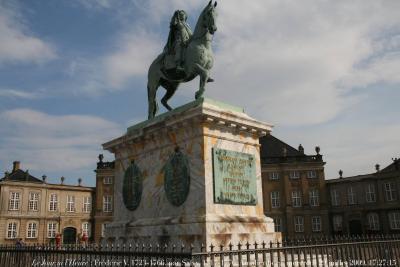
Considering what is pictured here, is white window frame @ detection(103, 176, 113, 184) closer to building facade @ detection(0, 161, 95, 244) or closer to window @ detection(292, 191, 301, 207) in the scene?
building facade @ detection(0, 161, 95, 244)

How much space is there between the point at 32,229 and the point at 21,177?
22.9 feet

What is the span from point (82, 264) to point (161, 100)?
5.14 m

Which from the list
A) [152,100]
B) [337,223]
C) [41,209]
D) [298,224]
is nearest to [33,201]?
[41,209]

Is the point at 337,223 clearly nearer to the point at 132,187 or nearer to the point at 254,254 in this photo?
the point at 132,187

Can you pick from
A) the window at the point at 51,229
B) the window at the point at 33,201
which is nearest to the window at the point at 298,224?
the window at the point at 51,229

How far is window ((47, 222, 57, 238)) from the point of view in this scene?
161ft

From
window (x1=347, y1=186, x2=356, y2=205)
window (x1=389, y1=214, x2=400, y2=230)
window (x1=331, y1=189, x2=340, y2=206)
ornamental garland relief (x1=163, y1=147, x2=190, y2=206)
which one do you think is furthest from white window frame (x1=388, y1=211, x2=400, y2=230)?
ornamental garland relief (x1=163, y1=147, x2=190, y2=206)

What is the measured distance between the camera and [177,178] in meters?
8.49

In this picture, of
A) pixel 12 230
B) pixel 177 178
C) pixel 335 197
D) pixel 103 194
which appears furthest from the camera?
pixel 103 194

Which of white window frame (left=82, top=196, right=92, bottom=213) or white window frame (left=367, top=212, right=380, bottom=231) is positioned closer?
white window frame (left=367, top=212, right=380, bottom=231)

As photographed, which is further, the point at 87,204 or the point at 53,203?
the point at 87,204

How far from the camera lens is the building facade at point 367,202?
44.8 metres

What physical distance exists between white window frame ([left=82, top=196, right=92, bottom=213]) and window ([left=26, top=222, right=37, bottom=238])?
6395 millimetres

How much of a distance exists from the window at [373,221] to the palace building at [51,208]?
32.2 meters
